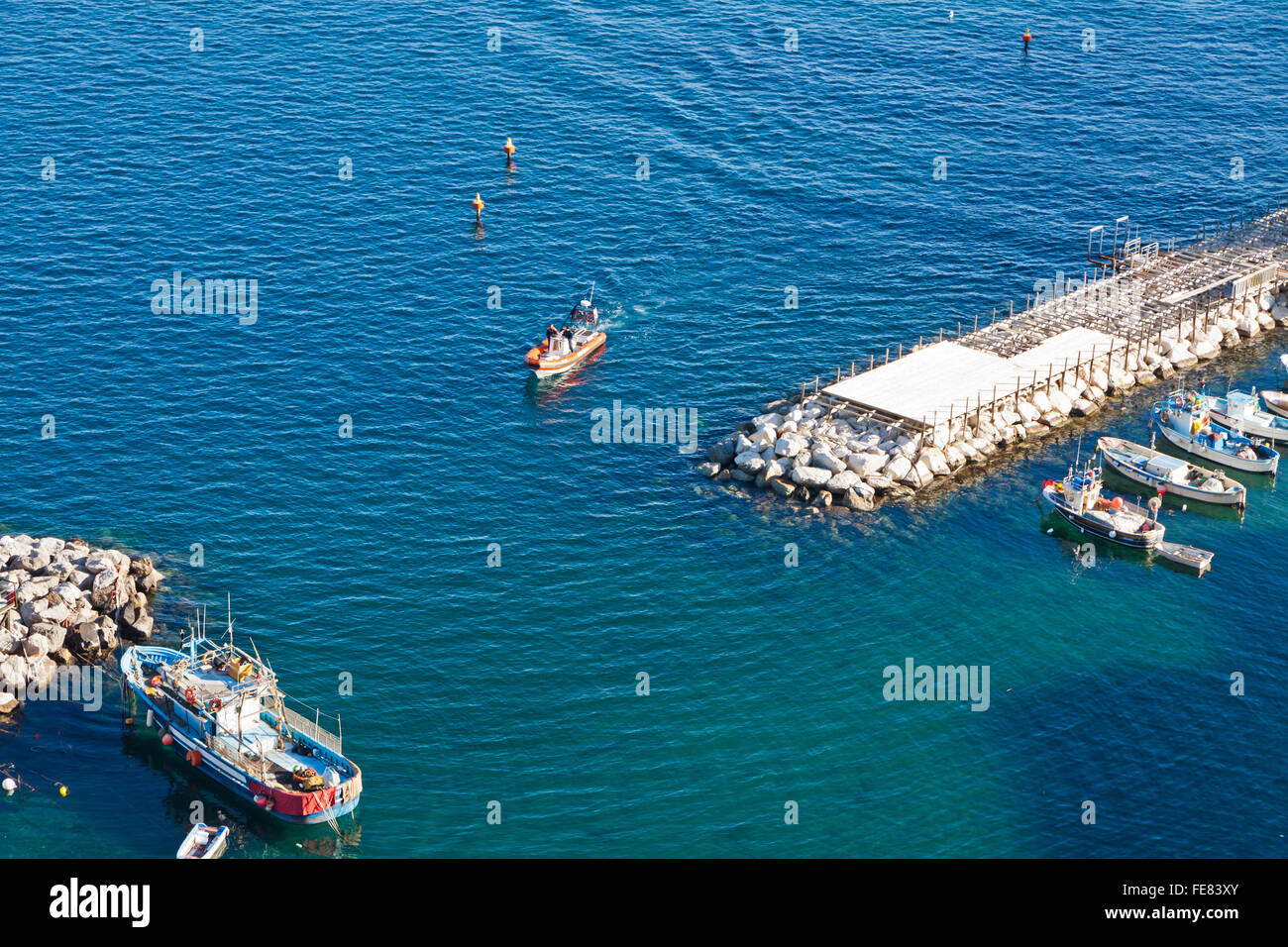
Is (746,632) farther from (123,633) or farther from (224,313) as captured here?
(224,313)

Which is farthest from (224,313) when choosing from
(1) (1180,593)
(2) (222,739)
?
(1) (1180,593)

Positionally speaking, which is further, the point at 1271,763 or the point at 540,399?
the point at 540,399

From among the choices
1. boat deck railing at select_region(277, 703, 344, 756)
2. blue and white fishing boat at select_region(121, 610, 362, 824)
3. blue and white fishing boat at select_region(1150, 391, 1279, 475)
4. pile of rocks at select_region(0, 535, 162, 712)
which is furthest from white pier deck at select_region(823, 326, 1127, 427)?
pile of rocks at select_region(0, 535, 162, 712)

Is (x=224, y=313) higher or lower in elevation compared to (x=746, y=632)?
higher

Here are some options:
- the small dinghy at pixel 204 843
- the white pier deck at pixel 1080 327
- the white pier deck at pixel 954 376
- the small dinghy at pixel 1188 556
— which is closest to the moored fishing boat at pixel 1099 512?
the small dinghy at pixel 1188 556

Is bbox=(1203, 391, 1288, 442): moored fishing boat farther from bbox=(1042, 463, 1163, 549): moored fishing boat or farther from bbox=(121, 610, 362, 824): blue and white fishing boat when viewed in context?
bbox=(121, 610, 362, 824): blue and white fishing boat

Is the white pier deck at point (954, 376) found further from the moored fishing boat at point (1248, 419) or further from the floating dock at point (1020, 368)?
the moored fishing boat at point (1248, 419)

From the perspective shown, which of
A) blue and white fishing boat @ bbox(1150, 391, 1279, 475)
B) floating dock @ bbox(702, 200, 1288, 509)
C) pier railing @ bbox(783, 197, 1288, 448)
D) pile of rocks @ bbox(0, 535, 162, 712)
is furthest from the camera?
pier railing @ bbox(783, 197, 1288, 448)
